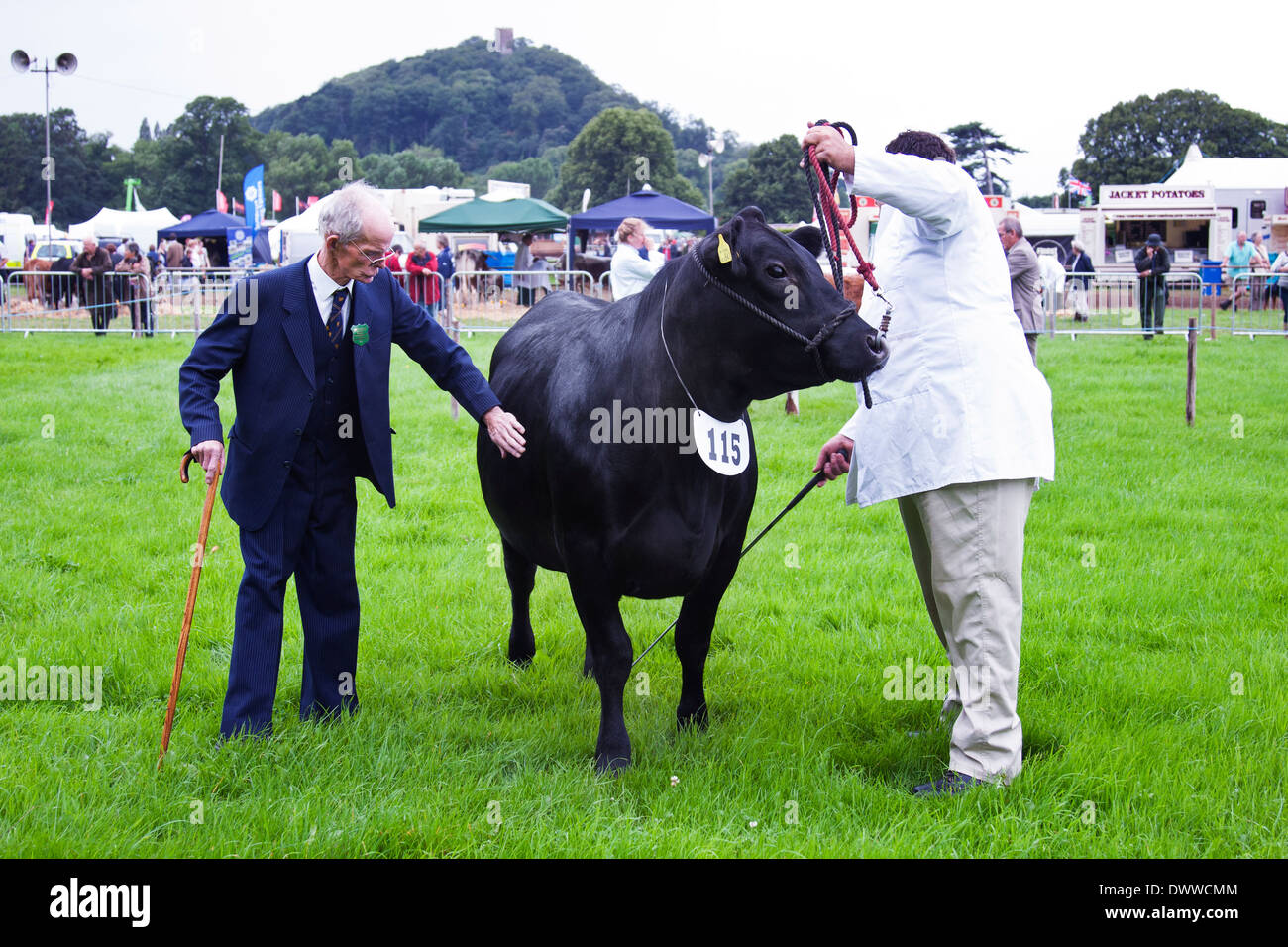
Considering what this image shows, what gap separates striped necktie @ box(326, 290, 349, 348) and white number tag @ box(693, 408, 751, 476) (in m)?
1.52

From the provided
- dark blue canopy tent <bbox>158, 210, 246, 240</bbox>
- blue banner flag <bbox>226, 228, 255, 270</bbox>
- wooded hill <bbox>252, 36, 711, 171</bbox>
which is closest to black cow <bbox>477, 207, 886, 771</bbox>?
blue banner flag <bbox>226, 228, 255, 270</bbox>

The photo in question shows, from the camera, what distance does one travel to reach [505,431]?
14.1 ft

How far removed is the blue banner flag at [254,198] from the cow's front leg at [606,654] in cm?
3392

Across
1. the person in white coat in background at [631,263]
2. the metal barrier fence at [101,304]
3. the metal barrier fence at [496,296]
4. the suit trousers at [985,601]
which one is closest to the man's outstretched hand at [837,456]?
the suit trousers at [985,601]

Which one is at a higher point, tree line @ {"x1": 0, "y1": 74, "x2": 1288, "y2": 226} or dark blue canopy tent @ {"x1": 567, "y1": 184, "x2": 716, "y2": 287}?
tree line @ {"x1": 0, "y1": 74, "x2": 1288, "y2": 226}

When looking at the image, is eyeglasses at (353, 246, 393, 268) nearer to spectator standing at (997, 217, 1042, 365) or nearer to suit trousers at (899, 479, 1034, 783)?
suit trousers at (899, 479, 1034, 783)

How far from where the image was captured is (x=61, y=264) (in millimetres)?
35969

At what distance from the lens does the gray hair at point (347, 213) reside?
4074 millimetres

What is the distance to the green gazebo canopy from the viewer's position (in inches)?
1157

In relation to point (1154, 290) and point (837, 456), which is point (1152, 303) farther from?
point (837, 456)
